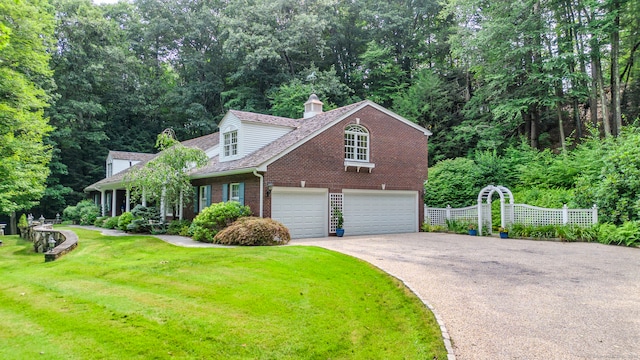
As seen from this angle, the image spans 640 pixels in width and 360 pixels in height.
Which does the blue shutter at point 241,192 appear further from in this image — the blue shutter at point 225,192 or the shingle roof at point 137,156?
the shingle roof at point 137,156

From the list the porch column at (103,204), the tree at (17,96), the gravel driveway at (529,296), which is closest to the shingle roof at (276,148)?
the gravel driveway at (529,296)

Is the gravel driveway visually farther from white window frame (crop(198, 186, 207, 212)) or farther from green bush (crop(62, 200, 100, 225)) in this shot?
green bush (crop(62, 200, 100, 225))

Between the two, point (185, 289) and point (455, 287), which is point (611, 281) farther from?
point (185, 289)

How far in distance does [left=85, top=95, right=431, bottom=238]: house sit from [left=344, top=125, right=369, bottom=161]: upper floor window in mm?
44

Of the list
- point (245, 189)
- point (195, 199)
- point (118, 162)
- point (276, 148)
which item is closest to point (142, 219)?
point (195, 199)

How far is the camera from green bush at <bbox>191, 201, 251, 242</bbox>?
13.6 m

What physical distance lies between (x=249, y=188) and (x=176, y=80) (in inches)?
1230

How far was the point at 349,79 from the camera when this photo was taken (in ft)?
114

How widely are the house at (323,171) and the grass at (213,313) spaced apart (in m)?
6.60

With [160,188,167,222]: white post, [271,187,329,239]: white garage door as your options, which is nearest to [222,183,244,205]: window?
[271,187,329,239]: white garage door

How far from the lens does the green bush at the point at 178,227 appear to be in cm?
1609

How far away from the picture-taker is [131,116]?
3775 cm

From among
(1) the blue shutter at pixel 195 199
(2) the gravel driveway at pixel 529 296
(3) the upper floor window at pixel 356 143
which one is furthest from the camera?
(1) the blue shutter at pixel 195 199

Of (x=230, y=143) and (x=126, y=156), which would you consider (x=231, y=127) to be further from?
(x=126, y=156)
